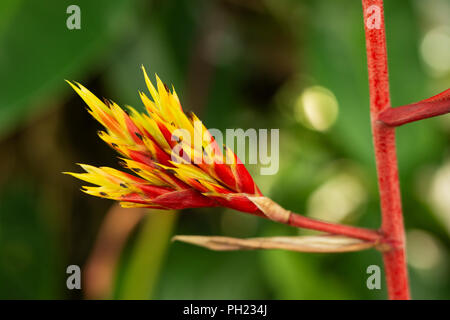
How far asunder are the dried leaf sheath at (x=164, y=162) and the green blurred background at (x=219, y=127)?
0.44 metres

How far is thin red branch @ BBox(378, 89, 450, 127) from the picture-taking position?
212 mm

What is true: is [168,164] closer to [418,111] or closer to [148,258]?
[418,111]

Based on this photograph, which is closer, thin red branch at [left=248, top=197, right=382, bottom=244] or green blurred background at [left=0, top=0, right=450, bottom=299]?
thin red branch at [left=248, top=197, right=382, bottom=244]

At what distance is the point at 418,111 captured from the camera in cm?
22

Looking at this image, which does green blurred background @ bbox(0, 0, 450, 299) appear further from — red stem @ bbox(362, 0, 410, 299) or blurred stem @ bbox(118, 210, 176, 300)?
red stem @ bbox(362, 0, 410, 299)

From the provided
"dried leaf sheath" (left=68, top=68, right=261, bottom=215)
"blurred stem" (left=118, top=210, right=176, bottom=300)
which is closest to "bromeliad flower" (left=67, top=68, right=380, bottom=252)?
"dried leaf sheath" (left=68, top=68, right=261, bottom=215)

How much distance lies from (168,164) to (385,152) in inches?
4.1

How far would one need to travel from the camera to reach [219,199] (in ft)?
0.80

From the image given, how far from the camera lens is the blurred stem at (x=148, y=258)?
0.78 meters

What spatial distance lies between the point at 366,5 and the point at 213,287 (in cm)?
74

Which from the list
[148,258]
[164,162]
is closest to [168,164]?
[164,162]

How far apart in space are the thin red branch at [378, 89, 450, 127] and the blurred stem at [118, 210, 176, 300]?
0.61 m

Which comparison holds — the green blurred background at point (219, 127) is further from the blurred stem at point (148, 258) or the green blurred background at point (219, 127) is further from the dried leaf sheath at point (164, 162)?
the dried leaf sheath at point (164, 162)

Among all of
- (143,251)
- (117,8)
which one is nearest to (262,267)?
(143,251)
